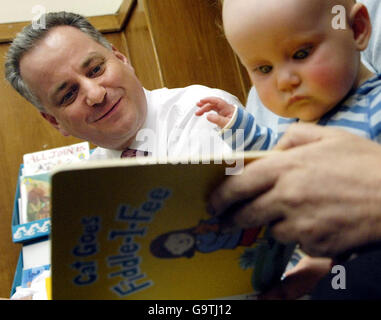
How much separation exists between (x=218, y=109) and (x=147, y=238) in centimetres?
49

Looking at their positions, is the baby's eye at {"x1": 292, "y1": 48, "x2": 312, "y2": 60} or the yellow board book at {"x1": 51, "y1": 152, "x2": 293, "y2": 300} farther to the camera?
the baby's eye at {"x1": 292, "y1": 48, "x2": 312, "y2": 60}

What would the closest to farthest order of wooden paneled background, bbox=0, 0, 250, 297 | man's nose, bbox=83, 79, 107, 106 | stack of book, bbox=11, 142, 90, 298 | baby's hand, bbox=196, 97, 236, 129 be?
baby's hand, bbox=196, 97, 236, 129 → man's nose, bbox=83, 79, 107, 106 → stack of book, bbox=11, 142, 90, 298 → wooden paneled background, bbox=0, 0, 250, 297

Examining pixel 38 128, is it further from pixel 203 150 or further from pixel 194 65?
pixel 203 150

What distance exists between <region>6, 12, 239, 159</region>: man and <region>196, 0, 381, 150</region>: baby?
356 millimetres

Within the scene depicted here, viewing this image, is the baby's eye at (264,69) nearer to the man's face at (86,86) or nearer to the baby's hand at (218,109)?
the baby's hand at (218,109)

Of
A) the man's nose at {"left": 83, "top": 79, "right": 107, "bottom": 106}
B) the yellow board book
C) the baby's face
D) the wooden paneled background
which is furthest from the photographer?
the wooden paneled background

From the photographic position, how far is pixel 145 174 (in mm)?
372

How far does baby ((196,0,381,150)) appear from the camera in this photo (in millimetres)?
629

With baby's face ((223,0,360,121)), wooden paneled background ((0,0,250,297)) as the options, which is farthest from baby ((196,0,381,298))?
wooden paneled background ((0,0,250,297))

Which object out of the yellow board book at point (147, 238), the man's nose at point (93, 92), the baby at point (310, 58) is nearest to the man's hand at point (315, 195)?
the yellow board book at point (147, 238)

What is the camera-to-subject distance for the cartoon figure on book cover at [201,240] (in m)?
0.42

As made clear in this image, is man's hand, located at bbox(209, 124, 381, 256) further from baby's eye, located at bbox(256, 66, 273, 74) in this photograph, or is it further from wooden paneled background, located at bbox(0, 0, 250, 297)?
wooden paneled background, located at bbox(0, 0, 250, 297)

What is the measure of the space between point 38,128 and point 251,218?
1940 millimetres
